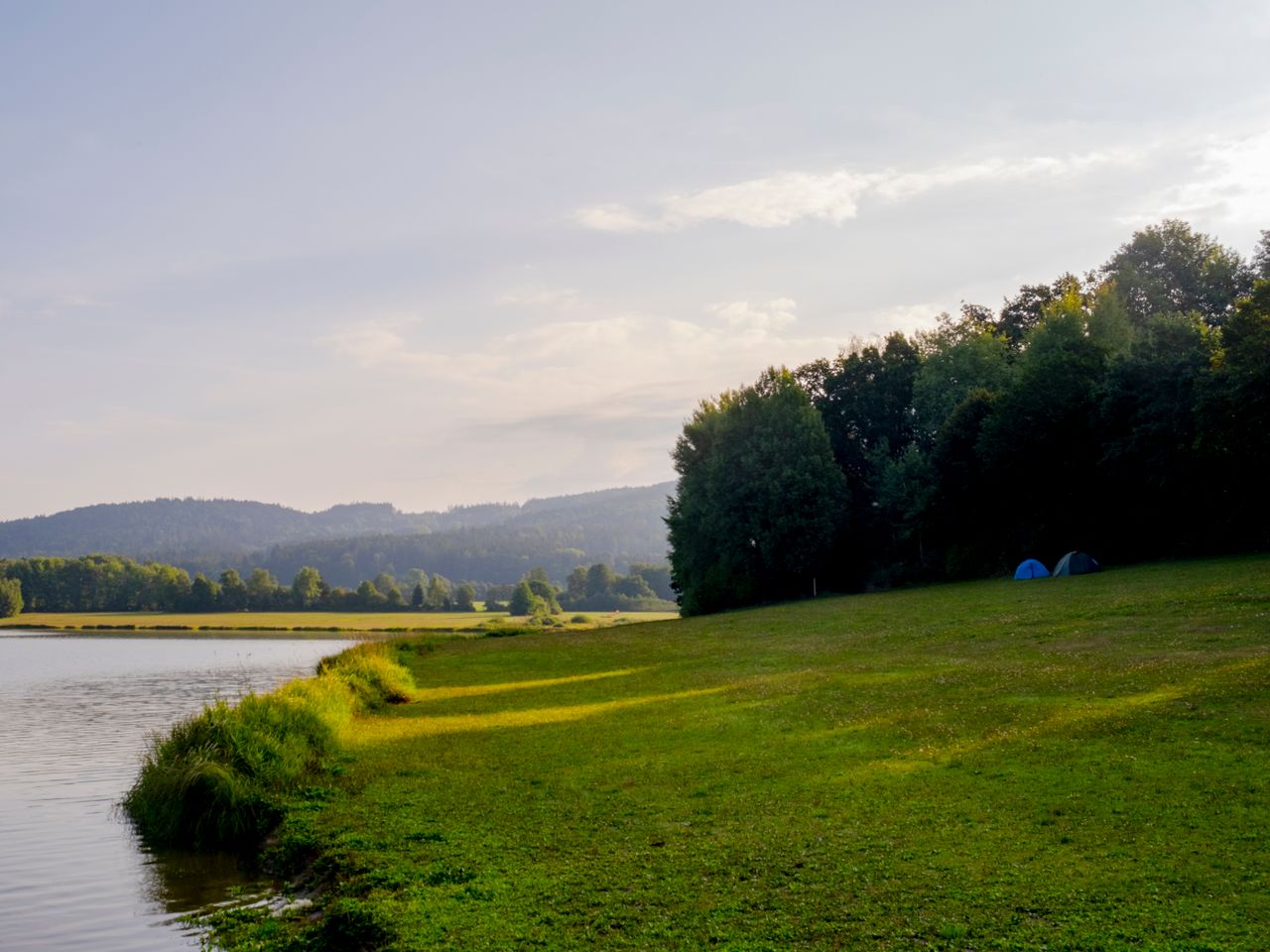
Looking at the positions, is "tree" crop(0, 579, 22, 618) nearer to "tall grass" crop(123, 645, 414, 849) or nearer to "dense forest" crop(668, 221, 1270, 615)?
"dense forest" crop(668, 221, 1270, 615)

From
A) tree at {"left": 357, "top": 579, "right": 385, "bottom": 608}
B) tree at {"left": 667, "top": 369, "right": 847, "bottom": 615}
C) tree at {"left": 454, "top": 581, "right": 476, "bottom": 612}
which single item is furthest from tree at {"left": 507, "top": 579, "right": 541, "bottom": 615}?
tree at {"left": 667, "top": 369, "right": 847, "bottom": 615}

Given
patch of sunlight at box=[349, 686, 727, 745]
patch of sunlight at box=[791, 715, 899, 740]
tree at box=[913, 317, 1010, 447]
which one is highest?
tree at box=[913, 317, 1010, 447]

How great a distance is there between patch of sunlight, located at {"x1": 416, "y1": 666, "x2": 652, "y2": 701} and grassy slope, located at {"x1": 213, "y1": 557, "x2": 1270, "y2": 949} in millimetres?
3081

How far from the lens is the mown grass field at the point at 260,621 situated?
5059 inches

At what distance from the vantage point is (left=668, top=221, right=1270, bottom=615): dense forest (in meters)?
49.3

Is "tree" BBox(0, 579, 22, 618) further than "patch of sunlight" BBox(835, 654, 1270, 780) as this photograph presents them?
Yes

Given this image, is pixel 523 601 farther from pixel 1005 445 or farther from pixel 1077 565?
pixel 1077 565

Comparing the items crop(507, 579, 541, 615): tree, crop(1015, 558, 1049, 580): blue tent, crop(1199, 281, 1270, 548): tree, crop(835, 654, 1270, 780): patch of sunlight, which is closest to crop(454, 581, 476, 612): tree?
crop(507, 579, 541, 615): tree

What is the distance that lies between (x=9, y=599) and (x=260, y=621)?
43121 millimetres

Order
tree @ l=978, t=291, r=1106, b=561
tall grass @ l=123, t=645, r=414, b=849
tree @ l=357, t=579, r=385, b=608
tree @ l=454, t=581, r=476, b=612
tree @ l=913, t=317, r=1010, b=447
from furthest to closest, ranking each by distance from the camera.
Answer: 1. tree @ l=454, t=581, r=476, b=612
2. tree @ l=357, t=579, r=385, b=608
3. tree @ l=913, t=317, r=1010, b=447
4. tree @ l=978, t=291, r=1106, b=561
5. tall grass @ l=123, t=645, r=414, b=849

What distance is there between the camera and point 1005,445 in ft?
195

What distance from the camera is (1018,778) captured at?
534 inches

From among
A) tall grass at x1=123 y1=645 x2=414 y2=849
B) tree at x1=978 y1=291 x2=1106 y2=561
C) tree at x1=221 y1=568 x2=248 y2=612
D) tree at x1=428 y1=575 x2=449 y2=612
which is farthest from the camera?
tree at x1=428 y1=575 x2=449 y2=612

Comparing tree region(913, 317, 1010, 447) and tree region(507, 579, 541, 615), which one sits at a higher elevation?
tree region(913, 317, 1010, 447)
